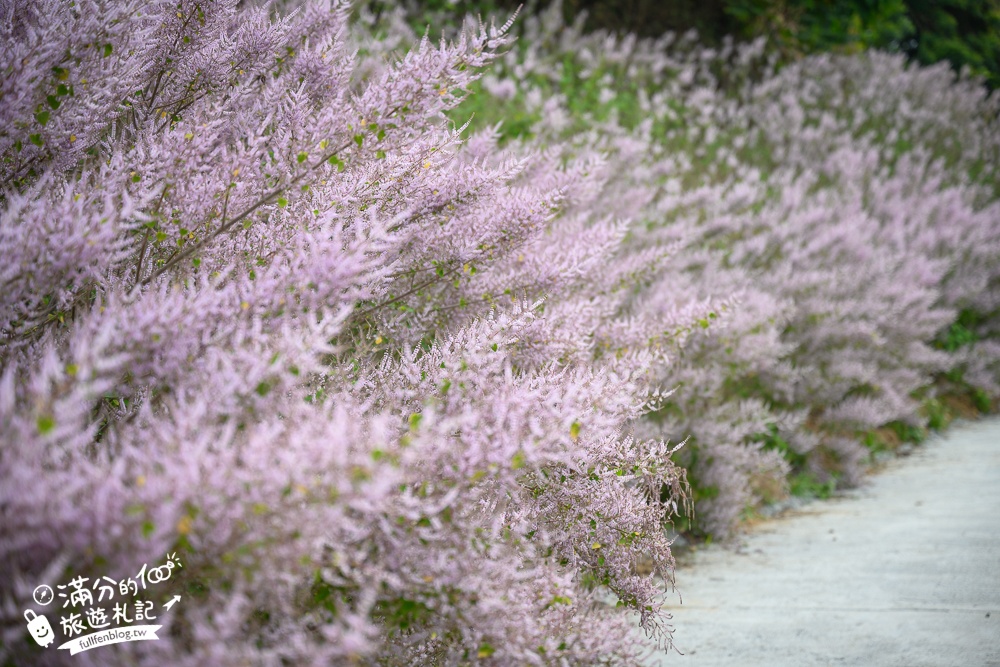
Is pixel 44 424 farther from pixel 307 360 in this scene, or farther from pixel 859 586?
pixel 859 586

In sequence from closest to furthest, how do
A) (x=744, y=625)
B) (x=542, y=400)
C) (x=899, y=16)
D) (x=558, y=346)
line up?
(x=542, y=400)
(x=558, y=346)
(x=744, y=625)
(x=899, y=16)

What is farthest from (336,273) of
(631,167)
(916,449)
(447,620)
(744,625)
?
(916,449)

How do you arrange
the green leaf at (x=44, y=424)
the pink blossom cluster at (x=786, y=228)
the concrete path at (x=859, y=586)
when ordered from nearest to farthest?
the green leaf at (x=44, y=424) → the concrete path at (x=859, y=586) → the pink blossom cluster at (x=786, y=228)

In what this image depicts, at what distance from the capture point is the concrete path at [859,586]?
3.10m

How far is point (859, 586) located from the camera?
385 centimetres

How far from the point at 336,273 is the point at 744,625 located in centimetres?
253

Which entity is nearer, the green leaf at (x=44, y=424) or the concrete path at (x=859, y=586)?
the green leaf at (x=44, y=424)

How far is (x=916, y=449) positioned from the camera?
23.9 ft

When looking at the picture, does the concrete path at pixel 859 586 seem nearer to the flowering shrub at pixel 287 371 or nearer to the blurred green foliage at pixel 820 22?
the flowering shrub at pixel 287 371

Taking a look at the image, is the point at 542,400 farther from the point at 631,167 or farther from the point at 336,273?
the point at 631,167

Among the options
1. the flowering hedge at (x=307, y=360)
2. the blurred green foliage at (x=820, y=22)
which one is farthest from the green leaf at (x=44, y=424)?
the blurred green foliage at (x=820, y=22)

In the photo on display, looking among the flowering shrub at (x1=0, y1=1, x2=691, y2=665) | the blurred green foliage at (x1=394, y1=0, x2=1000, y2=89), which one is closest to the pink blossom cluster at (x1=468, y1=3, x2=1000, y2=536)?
the blurred green foliage at (x1=394, y1=0, x2=1000, y2=89)

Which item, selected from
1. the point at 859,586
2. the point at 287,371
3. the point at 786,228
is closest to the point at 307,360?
the point at 287,371

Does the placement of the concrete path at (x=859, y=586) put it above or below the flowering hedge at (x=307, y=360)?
below
